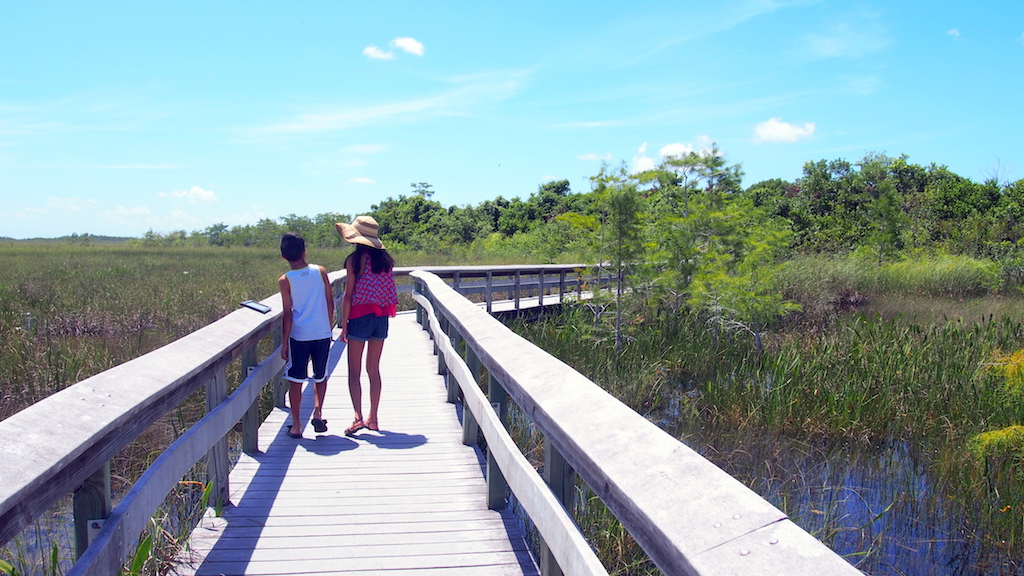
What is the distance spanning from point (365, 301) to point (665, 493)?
4.09 meters

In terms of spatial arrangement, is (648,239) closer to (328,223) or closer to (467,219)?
(467,219)

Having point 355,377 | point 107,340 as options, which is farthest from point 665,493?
point 107,340

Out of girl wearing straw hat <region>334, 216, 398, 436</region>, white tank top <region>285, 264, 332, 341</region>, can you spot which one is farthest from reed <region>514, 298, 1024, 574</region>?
white tank top <region>285, 264, 332, 341</region>

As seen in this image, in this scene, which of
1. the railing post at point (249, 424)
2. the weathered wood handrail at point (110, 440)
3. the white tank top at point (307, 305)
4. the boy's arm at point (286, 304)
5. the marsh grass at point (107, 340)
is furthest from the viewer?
the white tank top at point (307, 305)

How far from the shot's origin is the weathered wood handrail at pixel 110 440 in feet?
5.53

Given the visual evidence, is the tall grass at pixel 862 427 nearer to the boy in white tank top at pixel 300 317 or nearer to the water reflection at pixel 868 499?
the water reflection at pixel 868 499

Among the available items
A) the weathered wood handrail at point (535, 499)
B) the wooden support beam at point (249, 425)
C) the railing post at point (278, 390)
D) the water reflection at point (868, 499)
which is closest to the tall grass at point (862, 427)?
the water reflection at point (868, 499)

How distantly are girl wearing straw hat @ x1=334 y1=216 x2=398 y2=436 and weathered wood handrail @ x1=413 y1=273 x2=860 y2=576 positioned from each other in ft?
9.41

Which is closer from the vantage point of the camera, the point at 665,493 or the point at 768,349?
the point at 665,493

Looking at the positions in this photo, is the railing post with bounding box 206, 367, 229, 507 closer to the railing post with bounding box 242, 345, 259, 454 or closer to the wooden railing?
the wooden railing

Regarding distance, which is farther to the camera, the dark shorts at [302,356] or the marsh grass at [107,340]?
the dark shorts at [302,356]

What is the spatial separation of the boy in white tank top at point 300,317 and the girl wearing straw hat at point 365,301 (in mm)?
243

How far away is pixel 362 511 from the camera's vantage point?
12.1ft

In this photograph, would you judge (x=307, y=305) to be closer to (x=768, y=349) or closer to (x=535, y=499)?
(x=535, y=499)
